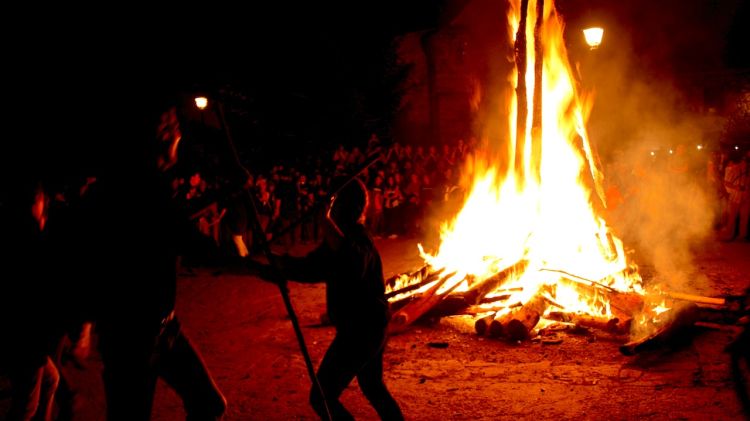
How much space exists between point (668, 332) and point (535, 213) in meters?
3.22

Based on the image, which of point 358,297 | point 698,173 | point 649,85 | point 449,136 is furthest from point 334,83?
point 358,297

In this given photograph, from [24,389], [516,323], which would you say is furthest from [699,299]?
[24,389]

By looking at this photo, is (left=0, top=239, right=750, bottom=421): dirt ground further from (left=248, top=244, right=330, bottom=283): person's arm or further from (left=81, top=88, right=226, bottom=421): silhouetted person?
(left=81, top=88, right=226, bottom=421): silhouetted person

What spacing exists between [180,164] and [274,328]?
12.3 meters

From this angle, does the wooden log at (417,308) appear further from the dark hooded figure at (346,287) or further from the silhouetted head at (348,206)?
the silhouetted head at (348,206)

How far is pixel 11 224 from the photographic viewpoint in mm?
4418

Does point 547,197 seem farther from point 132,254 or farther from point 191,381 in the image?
point 132,254

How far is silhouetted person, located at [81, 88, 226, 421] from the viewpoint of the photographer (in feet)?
10.7

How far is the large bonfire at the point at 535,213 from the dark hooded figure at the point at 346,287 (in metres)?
4.03

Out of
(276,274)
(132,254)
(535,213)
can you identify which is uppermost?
(132,254)

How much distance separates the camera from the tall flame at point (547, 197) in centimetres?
859

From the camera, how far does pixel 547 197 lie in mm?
9062

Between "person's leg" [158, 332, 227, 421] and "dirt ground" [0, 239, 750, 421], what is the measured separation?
61 cm

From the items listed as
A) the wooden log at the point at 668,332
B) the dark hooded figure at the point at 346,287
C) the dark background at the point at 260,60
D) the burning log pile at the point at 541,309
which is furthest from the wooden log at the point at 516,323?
the dark background at the point at 260,60
